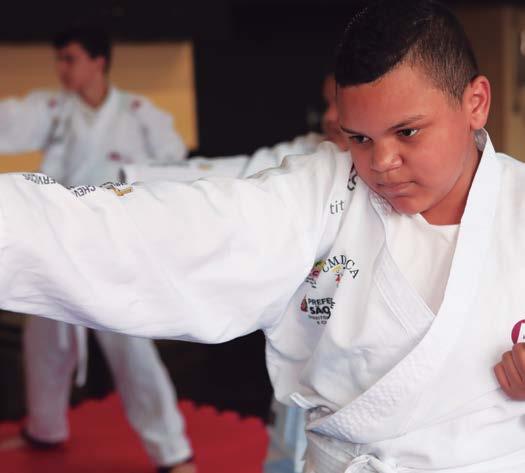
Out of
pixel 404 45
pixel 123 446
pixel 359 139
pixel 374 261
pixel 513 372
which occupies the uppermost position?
pixel 404 45

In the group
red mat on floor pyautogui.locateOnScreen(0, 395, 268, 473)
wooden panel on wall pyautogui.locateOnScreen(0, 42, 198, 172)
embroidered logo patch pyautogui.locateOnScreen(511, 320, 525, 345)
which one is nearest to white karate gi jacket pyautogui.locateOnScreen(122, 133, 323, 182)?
embroidered logo patch pyautogui.locateOnScreen(511, 320, 525, 345)

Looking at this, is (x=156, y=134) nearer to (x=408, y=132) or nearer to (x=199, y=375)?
(x=199, y=375)

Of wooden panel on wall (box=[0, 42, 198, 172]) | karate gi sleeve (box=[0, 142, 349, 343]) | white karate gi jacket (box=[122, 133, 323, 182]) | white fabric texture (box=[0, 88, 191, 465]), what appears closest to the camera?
karate gi sleeve (box=[0, 142, 349, 343])

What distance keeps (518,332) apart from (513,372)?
0.23 feet

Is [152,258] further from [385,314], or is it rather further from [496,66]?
[496,66]

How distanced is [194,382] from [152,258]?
3.00 meters

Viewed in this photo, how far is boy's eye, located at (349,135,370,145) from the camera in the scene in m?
1.37

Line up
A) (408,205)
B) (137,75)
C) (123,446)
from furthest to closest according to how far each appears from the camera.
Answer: (137,75), (123,446), (408,205)

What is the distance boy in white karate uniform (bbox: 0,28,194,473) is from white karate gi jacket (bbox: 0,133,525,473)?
1.70 metres

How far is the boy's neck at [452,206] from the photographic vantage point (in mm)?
1466

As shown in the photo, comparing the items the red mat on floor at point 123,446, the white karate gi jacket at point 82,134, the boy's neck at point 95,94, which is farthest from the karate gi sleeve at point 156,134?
the red mat on floor at point 123,446

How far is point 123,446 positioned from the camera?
3385 millimetres

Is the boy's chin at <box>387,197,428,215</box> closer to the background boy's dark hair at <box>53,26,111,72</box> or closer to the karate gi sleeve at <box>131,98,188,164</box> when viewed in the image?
the karate gi sleeve at <box>131,98,188,164</box>

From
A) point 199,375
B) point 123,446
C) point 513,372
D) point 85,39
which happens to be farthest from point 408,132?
point 199,375
